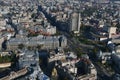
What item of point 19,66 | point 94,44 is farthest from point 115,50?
point 19,66

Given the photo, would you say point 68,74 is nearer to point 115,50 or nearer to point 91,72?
point 91,72

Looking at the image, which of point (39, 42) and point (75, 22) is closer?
point (39, 42)

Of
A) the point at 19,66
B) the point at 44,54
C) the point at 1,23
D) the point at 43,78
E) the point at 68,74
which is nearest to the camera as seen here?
the point at 43,78

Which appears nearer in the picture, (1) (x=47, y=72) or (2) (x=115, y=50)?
(1) (x=47, y=72)

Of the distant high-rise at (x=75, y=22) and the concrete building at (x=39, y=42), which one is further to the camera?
the distant high-rise at (x=75, y=22)

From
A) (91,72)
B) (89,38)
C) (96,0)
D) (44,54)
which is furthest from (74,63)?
(96,0)

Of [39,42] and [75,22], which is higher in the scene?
[75,22]

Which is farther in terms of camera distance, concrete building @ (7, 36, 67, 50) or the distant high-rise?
the distant high-rise

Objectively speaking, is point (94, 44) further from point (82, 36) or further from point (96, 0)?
point (96, 0)

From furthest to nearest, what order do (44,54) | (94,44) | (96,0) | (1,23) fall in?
(96,0) → (1,23) → (94,44) → (44,54)
